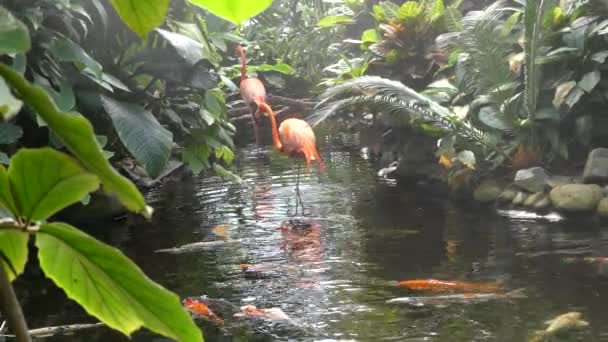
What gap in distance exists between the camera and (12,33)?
0.30 m

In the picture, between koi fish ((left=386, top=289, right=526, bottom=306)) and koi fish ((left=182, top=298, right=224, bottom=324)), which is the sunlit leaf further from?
koi fish ((left=182, top=298, right=224, bottom=324))

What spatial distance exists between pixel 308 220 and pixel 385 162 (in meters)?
2.81

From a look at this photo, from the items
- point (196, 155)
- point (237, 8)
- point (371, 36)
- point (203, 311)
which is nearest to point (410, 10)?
point (371, 36)

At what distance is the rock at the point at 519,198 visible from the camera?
18.5 feet

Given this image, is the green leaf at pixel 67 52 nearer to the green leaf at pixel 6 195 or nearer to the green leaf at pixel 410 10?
the green leaf at pixel 6 195

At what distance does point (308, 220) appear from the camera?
561 centimetres

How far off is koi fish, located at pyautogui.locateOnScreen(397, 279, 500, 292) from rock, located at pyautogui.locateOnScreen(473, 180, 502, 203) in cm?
223

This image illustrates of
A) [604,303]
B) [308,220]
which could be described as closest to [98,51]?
[308,220]

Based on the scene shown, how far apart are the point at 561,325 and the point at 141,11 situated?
310cm

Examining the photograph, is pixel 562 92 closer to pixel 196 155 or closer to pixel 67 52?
pixel 196 155

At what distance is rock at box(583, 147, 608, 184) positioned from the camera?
5.37 meters

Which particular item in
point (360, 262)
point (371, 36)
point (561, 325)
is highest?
point (371, 36)

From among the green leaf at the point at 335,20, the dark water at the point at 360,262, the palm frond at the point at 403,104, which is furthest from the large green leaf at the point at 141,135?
the green leaf at the point at 335,20

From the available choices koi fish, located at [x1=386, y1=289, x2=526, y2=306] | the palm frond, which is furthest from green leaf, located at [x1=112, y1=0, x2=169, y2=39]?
the palm frond
